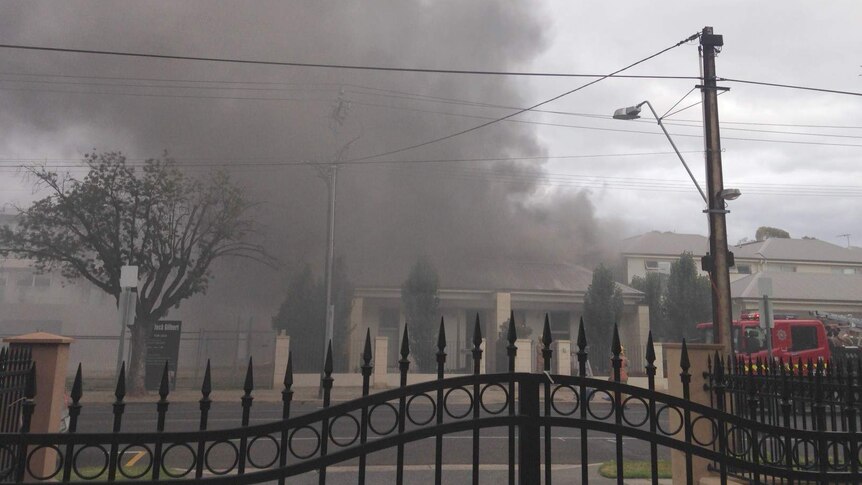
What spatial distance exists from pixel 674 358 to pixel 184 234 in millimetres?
17364

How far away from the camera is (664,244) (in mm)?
39156

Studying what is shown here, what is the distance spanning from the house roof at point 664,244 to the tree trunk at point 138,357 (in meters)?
28.3

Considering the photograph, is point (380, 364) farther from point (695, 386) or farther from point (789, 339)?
point (695, 386)

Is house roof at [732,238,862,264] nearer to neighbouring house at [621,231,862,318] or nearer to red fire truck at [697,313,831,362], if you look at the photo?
neighbouring house at [621,231,862,318]

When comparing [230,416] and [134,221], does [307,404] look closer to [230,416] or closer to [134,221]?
[230,416]

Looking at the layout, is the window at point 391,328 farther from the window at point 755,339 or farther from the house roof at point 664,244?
the house roof at point 664,244

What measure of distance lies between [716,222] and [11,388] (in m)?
8.63

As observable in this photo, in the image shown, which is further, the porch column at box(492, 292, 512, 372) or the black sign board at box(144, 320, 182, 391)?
the porch column at box(492, 292, 512, 372)

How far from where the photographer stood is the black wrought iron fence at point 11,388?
7.66 ft

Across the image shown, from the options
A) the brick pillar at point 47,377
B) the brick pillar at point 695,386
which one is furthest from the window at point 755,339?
the brick pillar at point 47,377

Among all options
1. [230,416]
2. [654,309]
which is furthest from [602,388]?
[654,309]

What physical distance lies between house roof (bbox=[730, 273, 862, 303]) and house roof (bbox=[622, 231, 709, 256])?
5.25 metres

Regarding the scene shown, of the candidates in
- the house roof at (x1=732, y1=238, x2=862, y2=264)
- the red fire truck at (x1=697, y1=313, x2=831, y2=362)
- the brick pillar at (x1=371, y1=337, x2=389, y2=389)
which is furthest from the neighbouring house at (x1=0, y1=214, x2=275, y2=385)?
the house roof at (x1=732, y1=238, x2=862, y2=264)

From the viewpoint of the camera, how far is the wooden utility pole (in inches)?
335
